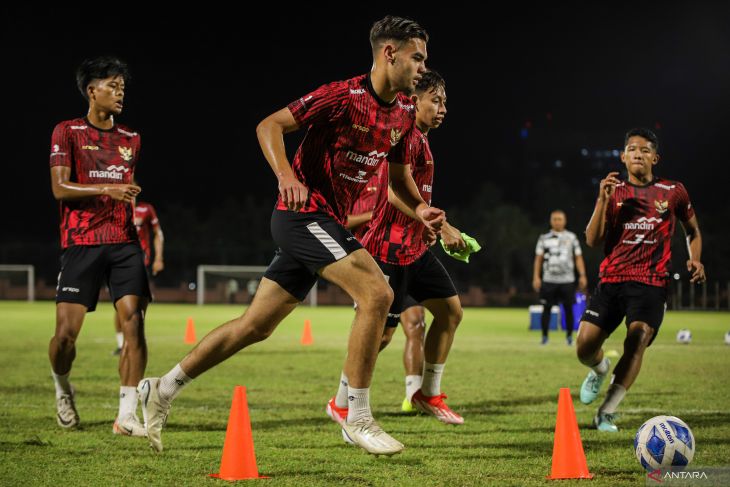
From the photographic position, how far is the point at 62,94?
77.4 metres

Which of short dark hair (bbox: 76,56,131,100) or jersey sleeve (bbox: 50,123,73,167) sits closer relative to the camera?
jersey sleeve (bbox: 50,123,73,167)

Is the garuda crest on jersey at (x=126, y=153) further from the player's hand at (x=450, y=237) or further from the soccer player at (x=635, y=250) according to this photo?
the soccer player at (x=635, y=250)

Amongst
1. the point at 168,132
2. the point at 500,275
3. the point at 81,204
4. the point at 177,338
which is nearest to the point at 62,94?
the point at 168,132

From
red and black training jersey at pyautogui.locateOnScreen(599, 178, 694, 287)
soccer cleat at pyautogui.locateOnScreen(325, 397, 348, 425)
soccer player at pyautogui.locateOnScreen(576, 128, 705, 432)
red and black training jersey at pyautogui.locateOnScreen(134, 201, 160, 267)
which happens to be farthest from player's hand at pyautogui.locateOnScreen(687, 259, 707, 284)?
red and black training jersey at pyautogui.locateOnScreen(134, 201, 160, 267)

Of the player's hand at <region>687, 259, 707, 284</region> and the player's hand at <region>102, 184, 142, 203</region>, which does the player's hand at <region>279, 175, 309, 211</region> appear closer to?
the player's hand at <region>102, 184, 142, 203</region>

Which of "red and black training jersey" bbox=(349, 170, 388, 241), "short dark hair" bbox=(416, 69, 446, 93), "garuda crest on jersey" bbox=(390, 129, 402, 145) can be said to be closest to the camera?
"garuda crest on jersey" bbox=(390, 129, 402, 145)

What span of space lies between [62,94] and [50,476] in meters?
76.9

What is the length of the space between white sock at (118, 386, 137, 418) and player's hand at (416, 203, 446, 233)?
105 inches

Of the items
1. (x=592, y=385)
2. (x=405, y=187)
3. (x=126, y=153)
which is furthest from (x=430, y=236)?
(x=126, y=153)

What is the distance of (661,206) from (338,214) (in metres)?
3.17

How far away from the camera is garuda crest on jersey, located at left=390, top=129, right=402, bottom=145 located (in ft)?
18.8

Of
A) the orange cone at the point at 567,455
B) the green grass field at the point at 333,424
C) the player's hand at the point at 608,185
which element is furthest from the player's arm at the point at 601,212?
the orange cone at the point at 567,455

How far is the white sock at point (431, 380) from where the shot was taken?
8.00 m

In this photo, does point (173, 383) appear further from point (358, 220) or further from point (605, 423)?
point (605, 423)
